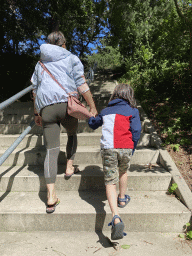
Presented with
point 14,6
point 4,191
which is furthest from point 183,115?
point 14,6

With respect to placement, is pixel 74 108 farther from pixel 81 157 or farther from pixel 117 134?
pixel 81 157

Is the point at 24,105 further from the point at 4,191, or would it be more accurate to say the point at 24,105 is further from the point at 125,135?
the point at 125,135

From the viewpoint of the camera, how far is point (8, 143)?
386 centimetres

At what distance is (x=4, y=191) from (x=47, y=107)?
1.43 metres

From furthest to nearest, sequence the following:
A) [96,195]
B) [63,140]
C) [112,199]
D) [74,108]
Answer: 1. [63,140]
2. [96,195]
3. [74,108]
4. [112,199]

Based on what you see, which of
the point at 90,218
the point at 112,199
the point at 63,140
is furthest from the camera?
the point at 63,140

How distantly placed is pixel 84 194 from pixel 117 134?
3.45 feet

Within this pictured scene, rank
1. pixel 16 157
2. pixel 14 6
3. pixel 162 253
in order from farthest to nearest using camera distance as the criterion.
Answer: pixel 14 6 < pixel 16 157 < pixel 162 253

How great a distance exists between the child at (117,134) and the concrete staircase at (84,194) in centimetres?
43

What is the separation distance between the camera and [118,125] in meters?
2.24

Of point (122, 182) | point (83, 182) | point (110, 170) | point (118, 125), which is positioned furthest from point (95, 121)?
point (83, 182)

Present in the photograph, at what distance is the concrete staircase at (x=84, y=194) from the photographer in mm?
2383

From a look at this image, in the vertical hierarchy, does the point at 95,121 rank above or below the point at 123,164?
above

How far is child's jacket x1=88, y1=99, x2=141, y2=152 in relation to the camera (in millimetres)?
2227
